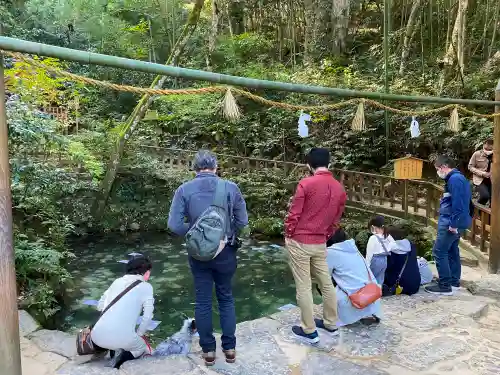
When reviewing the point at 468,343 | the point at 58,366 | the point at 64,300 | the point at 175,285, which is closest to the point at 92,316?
the point at 64,300

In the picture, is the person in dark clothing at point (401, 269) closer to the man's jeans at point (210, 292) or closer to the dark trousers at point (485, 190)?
the man's jeans at point (210, 292)

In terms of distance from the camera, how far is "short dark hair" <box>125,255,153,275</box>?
11.0 ft

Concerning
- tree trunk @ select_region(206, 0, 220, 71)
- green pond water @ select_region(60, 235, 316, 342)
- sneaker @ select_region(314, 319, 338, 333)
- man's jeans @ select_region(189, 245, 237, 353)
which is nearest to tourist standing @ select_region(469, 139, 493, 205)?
green pond water @ select_region(60, 235, 316, 342)

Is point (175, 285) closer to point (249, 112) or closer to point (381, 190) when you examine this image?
point (381, 190)

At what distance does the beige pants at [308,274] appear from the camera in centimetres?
350

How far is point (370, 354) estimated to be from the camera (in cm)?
353

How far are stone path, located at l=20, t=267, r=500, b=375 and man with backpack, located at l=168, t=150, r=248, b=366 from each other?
38cm

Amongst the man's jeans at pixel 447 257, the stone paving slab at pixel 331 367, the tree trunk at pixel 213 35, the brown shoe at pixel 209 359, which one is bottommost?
the stone paving slab at pixel 331 367

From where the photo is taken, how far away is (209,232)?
9.71 ft

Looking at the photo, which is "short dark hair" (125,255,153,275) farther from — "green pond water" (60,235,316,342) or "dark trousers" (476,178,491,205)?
"dark trousers" (476,178,491,205)

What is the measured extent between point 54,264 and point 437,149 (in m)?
9.82

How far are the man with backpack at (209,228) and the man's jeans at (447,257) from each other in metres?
2.44

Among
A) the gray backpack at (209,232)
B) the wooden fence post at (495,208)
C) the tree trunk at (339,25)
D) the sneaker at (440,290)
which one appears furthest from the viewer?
the tree trunk at (339,25)

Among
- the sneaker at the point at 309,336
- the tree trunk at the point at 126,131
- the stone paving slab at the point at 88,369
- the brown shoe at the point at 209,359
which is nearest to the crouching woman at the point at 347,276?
the sneaker at the point at 309,336
